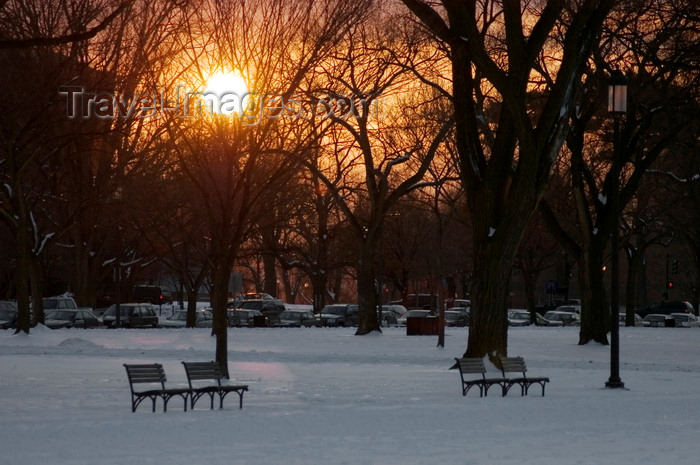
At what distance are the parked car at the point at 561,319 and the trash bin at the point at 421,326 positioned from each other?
77.4 ft

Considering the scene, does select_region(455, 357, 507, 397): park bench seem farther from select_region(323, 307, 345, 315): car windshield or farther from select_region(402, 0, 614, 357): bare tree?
select_region(323, 307, 345, 315): car windshield

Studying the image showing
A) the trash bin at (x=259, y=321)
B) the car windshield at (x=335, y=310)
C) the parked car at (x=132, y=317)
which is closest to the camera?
the parked car at (x=132, y=317)

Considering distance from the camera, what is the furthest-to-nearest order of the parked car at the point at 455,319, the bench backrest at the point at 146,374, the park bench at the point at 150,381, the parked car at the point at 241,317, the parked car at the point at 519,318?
the parked car at the point at 519,318 → the parked car at the point at 455,319 → the parked car at the point at 241,317 → the bench backrest at the point at 146,374 → the park bench at the point at 150,381

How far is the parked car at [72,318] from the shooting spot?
172ft

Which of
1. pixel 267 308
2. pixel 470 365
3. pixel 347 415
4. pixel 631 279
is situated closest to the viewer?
pixel 347 415

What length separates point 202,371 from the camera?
17312 millimetres

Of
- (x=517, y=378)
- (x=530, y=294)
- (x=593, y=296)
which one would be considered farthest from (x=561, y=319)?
(x=517, y=378)

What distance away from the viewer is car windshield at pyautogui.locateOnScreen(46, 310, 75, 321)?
52812mm

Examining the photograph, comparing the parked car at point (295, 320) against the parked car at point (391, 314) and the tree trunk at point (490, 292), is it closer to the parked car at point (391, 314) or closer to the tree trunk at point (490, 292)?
the parked car at point (391, 314)

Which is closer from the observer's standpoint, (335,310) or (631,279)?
(631,279)

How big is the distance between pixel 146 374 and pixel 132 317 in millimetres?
41226

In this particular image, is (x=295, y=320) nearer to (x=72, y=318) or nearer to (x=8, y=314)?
(x=72, y=318)

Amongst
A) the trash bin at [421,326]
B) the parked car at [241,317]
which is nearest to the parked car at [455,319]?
the parked car at [241,317]

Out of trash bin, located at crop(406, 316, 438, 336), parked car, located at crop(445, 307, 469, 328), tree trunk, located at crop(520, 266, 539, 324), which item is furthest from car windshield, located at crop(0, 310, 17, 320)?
tree trunk, located at crop(520, 266, 539, 324)
